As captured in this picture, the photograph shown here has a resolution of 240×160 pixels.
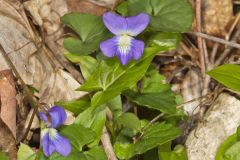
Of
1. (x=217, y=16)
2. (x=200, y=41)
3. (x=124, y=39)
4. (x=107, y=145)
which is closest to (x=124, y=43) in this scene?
(x=124, y=39)

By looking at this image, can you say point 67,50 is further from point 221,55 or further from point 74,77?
point 221,55

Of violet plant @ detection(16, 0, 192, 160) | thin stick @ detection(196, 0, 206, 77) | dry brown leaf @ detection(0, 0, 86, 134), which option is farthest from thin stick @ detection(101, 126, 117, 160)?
thin stick @ detection(196, 0, 206, 77)

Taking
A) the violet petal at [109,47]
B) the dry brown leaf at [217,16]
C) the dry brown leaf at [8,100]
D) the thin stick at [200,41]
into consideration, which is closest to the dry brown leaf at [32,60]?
the dry brown leaf at [8,100]

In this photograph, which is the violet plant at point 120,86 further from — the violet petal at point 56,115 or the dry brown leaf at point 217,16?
the dry brown leaf at point 217,16

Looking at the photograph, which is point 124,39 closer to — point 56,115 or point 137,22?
point 137,22

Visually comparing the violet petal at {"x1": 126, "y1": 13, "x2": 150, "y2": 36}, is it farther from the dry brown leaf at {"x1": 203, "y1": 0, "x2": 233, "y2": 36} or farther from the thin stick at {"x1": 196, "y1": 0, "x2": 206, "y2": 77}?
the dry brown leaf at {"x1": 203, "y1": 0, "x2": 233, "y2": 36}

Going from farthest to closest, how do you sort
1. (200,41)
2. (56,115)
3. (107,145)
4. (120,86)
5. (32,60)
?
(200,41), (32,60), (107,145), (120,86), (56,115)

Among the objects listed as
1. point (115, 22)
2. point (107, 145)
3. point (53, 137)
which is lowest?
point (107, 145)

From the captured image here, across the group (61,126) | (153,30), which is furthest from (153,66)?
(61,126)
